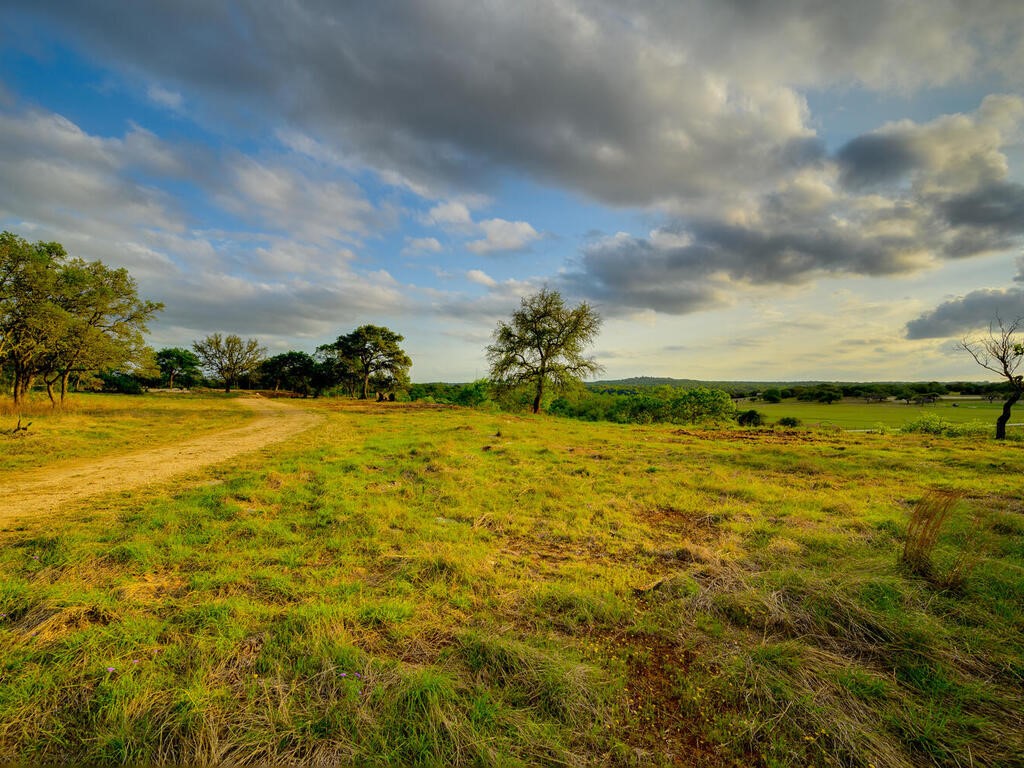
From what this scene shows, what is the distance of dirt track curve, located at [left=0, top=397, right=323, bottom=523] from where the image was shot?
8000mm

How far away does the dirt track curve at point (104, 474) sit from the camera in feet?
26.2

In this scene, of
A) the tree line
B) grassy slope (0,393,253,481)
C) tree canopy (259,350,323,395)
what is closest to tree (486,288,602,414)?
the tree line

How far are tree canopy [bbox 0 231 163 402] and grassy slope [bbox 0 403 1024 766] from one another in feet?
93.5

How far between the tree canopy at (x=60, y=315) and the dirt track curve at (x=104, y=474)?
18.6 m

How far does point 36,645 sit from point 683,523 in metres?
9.22

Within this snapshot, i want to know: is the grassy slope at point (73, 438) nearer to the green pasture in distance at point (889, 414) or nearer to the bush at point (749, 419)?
the bush at point (749, 419)

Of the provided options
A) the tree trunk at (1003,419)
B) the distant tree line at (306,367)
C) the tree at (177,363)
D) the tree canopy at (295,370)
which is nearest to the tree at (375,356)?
the distant tree line at (306,367)

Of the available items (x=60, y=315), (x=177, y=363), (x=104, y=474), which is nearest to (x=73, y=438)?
(x=104, y=474)

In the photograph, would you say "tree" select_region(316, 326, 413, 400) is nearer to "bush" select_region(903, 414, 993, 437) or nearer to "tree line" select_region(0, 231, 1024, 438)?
"tree line" select_region(0, 231, 1024, 438)

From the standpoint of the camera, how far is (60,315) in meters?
Result: 24.7

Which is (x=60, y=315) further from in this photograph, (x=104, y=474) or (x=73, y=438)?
(x=104, y=474)

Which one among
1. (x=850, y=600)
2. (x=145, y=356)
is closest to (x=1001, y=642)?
(x=850, y=600)

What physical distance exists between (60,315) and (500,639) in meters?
36.0

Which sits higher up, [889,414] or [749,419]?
[889,414]
